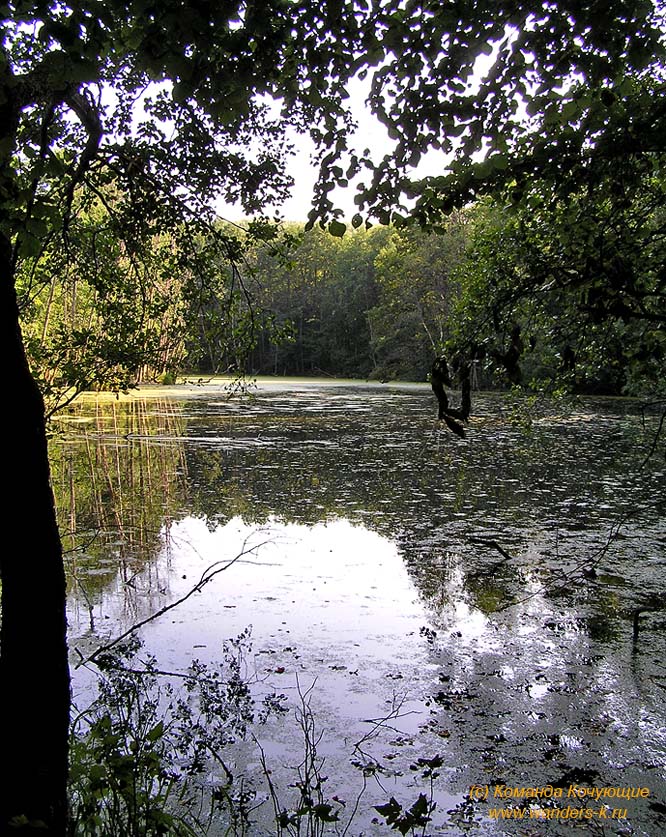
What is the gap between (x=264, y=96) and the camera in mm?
2225

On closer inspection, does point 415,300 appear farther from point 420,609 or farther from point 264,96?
point 264,96

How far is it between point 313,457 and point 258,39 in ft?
33.8

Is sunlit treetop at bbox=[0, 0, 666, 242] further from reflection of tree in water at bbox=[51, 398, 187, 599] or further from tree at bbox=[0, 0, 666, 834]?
reflection of tree in water at bbox=[51, 398, 187, 599]

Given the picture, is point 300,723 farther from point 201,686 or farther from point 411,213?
point 411,213

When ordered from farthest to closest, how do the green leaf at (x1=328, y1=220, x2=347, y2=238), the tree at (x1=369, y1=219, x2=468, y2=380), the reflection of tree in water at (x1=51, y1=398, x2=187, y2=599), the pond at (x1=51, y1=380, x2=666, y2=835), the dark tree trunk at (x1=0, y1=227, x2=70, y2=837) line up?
the tree at (x1=369, y1=219, x2=468, y2=380), the reflection of tree in water at (x1=51, y1=398, x2=187, y2=599), the pond at (x1=51, y1=380, x2=666, y2=835), the green leaf at (x1=328, y1=220, x2=347, y2=238), the dark tree trunk at (x1=0, y1=227, x2=70, y2=837)

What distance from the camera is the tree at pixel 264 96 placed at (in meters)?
1.64

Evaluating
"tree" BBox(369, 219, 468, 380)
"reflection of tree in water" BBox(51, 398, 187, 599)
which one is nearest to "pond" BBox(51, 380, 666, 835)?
"reflection of tree in water" BBox(51, 398, 187, 599)

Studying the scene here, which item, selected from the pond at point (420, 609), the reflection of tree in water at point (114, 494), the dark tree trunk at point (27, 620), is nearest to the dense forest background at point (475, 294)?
the pond at point (420, 609)

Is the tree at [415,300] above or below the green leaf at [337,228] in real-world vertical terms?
above

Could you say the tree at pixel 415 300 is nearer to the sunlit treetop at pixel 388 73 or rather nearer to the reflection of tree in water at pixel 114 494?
the reflection of tree in water at pixel 114 494

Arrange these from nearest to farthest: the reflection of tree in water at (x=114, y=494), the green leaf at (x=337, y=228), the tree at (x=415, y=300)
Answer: the green leaf at (x=337, y=228) → the reflection of tree in water at (x=114, y=494) → the tree at (x=415, y=300)

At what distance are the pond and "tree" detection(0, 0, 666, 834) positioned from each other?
147cm

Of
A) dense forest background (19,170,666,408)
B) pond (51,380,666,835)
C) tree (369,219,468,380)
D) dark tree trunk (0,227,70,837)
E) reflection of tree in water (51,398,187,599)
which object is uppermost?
tree (369,219,468,380)

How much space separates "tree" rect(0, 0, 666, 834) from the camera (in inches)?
64.7
